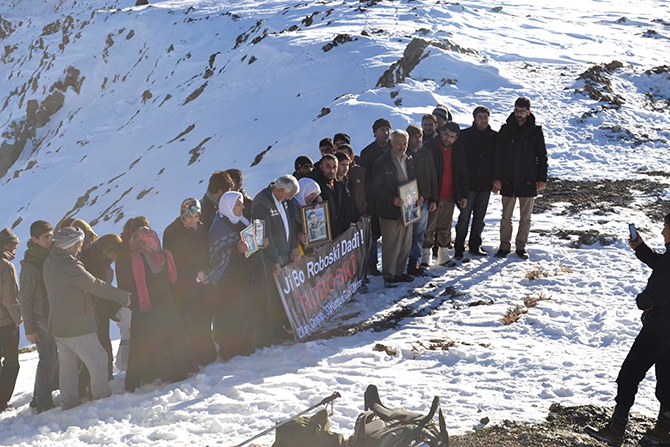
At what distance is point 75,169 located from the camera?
30.9 meters

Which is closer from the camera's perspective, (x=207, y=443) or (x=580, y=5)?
(x=207, y=443)

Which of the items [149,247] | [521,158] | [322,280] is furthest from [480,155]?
[149,247]

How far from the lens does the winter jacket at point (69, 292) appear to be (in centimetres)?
561

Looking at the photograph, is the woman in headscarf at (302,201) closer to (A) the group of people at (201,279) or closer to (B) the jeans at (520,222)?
(A) the group of people at (201,279)

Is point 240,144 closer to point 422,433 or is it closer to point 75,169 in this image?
point 75,169

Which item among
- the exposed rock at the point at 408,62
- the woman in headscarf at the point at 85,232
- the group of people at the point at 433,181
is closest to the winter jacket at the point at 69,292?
the woman in headscarf at the point at 85,232

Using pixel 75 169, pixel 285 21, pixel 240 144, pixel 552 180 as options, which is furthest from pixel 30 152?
pixel 552 180

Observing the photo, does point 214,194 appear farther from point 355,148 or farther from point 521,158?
point 355,148

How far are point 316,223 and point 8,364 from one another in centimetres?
388

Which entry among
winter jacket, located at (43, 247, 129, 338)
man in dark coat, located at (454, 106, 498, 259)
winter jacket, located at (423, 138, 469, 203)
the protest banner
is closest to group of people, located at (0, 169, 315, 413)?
winter jacket, located at (43, 247, 129, 338)

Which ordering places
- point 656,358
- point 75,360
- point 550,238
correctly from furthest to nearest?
1. point 550,238
2. point 75,360
3. point 656,358

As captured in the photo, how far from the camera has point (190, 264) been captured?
6453mm

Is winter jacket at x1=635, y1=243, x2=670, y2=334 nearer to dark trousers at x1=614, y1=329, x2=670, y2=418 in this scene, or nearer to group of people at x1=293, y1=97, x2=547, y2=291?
dark trousers at x1=614, y1=329, x2=670, y2=418

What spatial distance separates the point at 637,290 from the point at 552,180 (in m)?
5.95
